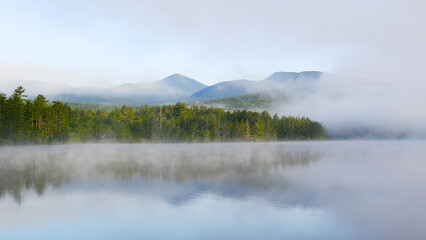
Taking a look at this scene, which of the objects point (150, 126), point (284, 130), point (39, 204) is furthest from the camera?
point (284, 130)

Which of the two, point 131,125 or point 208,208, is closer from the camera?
point 208,208

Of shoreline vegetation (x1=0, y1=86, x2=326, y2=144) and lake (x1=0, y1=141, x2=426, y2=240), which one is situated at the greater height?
shoreline vegetation (x1=0, y1=86, x2=326, y2=144)

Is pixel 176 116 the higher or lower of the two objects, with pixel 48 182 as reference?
higher

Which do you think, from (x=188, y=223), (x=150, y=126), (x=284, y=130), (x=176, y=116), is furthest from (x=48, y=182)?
(x=284, y=130)

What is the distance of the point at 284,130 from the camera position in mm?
184250

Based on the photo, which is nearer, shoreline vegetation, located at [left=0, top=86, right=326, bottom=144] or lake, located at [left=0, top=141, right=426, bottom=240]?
lake, located at [left=0, top=141, right=426, bottom=240]

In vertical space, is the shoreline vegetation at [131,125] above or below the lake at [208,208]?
above

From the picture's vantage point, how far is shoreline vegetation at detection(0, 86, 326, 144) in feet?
266

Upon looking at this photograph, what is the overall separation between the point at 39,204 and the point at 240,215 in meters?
8.98

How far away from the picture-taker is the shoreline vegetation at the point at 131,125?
81000mm

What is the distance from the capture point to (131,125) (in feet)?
435

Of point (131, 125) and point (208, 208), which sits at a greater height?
point (131, 125)

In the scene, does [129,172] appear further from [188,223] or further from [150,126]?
[150,126]

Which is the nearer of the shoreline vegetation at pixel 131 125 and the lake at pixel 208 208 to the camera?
the lake at pixel 208 208
